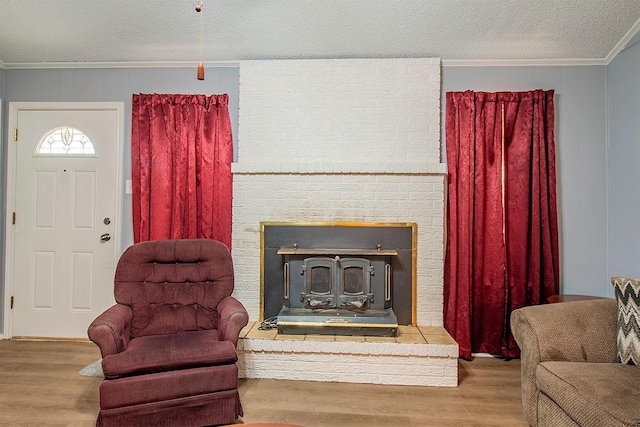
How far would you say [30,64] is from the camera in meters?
3.35

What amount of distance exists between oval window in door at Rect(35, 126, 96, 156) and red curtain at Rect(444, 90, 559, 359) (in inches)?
124

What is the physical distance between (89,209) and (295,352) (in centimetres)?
222

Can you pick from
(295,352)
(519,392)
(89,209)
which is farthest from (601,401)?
(89,209)

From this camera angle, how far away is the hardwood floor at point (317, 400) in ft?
6.89

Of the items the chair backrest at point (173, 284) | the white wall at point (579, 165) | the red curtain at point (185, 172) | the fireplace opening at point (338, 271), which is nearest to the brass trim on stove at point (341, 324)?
the fireplace opening at point (338, 271)

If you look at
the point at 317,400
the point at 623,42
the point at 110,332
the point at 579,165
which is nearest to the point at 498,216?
the point at 579,165

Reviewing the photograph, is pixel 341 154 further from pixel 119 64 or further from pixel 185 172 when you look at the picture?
pixel 119 64

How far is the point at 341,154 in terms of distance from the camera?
3.11 meters

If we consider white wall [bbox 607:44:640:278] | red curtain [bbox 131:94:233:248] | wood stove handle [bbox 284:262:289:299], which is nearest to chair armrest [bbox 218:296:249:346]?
wood stove handle [bbox 284:262:289:299]

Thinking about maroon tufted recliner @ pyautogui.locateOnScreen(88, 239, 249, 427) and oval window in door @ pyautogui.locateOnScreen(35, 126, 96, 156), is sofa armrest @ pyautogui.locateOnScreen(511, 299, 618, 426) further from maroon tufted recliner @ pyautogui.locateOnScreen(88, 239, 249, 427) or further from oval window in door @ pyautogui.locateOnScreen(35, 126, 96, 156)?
oval window in door @ pyautogui.locateOnScreen(35, 126, 96, 156)

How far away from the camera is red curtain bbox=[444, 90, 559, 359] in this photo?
2.99 metres

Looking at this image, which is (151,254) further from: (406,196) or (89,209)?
(406,196)

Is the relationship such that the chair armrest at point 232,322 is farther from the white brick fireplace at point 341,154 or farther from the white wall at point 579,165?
the white wall at point 579,165

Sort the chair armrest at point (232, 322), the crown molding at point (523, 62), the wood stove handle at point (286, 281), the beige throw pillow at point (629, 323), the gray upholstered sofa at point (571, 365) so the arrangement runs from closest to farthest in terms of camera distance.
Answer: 1. the gray upholstered sofa at point (571, 365)
2. the beige throw pillow at point (629, 323)
3. the chair armrest at point (232, 322)
4. the wood stove handle at point (286, 281)
5. the crown molding at point (523, 62)
